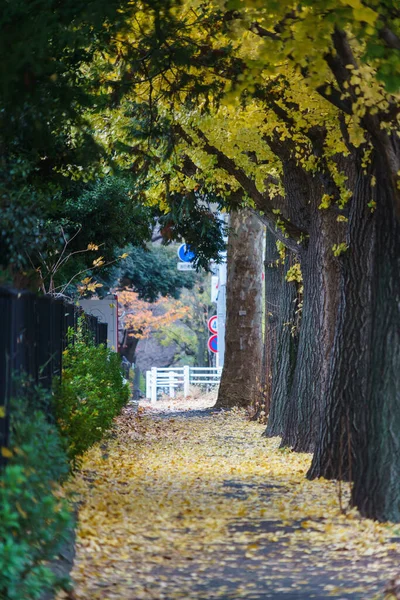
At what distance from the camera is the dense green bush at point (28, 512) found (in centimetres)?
502

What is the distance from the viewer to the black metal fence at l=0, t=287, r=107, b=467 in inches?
253

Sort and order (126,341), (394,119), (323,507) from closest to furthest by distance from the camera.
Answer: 1. (394,119)
2. (323,507)
3. (126,341)

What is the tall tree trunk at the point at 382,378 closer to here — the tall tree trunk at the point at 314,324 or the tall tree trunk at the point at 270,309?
the tall tree trunk at the point at 314,324

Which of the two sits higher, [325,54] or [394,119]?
[325,54]

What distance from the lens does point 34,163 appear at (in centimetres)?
1061

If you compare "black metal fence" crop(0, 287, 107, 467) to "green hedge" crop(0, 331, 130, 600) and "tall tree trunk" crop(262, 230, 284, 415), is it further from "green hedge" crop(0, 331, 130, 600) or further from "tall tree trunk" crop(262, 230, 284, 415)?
"tall tree trunk" crop(262, 230, 284, 415)

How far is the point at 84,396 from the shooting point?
43.1 ft


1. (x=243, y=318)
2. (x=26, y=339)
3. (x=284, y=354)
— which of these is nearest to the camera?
(x=26, y=339)

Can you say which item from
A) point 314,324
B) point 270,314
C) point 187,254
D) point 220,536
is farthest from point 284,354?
point 187,254

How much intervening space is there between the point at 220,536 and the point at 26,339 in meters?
2.26

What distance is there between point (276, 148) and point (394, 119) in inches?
214

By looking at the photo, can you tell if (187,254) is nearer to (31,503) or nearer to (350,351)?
(350,351)

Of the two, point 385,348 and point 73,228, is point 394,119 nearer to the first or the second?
point 385,348

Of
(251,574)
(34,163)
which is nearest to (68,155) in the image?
(34,163)
